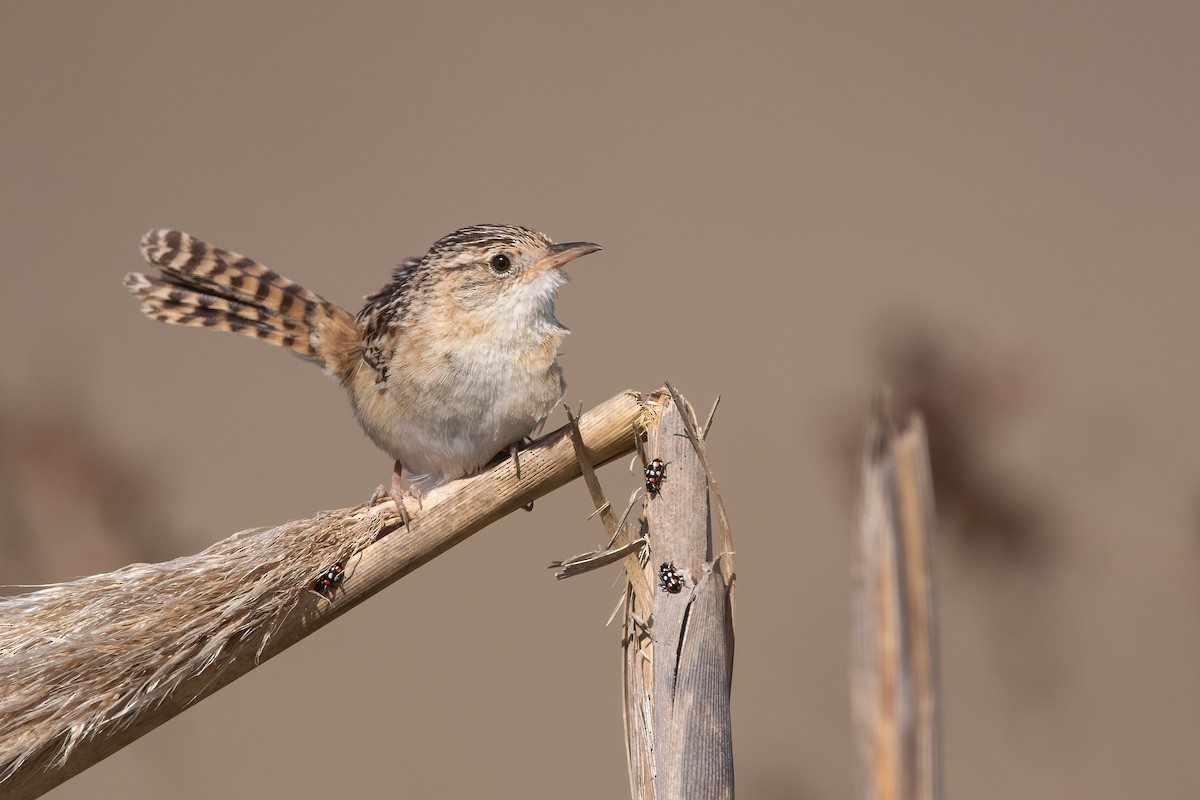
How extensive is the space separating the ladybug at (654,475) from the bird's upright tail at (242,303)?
3.61ft

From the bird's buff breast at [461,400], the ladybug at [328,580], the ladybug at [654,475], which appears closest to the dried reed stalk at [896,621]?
the ladybug at [654,475]

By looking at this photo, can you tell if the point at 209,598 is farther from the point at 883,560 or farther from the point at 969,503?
the point at 969,503

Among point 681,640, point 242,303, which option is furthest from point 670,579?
point 242,303

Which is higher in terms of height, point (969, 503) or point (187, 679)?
point (969, 503)

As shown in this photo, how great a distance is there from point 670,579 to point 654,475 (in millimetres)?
140

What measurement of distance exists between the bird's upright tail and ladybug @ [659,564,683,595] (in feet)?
3.88

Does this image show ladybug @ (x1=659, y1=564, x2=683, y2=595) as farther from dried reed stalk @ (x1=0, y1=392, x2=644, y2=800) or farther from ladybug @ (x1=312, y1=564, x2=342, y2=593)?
ladybug @ (x1=312, y1=564, x2=342, y2=593)

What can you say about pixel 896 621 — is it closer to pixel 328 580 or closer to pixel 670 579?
pixel 670 579

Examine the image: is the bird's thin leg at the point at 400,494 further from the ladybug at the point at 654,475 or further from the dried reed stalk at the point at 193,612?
the ladybug at the point at 654,475

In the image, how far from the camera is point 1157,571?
2.48 metres

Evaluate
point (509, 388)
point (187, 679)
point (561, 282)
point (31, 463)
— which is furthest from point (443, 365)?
point (31, 463)

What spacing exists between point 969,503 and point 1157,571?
48cm

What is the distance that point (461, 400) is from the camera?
187 cm

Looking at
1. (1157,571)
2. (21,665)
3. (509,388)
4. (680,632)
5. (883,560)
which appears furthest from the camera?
(1157,571)
